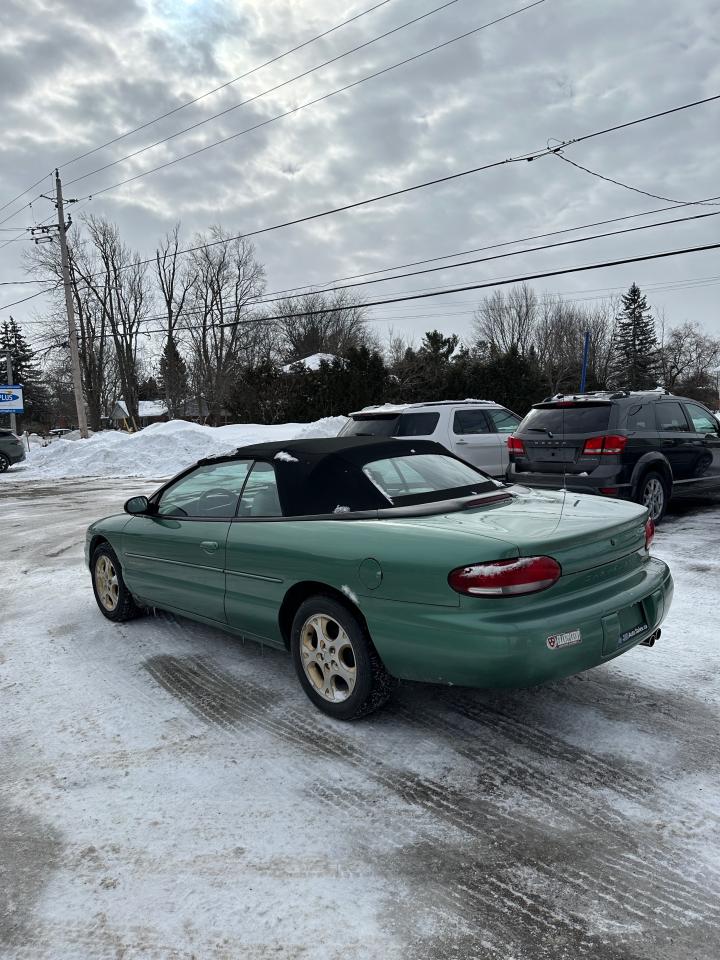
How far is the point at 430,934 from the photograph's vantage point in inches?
81.4

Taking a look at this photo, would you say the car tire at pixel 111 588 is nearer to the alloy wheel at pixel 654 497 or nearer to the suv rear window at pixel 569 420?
the suv rear window at pixel 569 420

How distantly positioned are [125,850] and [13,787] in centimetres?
80

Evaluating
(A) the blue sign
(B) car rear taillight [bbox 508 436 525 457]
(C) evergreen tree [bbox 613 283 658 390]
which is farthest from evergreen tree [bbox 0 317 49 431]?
(B) car rear taillight [bbox 508 436 525 457]

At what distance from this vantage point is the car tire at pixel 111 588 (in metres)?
5.27

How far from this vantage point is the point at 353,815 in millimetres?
2707

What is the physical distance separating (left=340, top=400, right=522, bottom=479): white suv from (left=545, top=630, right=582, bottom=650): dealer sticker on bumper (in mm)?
7618

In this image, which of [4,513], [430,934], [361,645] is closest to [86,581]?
[361,645]

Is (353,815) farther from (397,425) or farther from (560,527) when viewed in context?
(397,425)

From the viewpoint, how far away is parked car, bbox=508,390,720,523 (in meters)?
8.05

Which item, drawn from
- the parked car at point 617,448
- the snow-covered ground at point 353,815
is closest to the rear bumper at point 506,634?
the snow-covered ground at point 353,815

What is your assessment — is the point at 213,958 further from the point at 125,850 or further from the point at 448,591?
the point at 448,591

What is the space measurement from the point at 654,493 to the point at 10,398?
29247 mm

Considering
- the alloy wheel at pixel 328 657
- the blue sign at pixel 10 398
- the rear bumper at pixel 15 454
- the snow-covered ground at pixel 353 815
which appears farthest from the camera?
the blue sign at pixel 10 398

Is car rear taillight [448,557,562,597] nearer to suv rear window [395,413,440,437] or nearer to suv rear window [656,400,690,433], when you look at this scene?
suv rear window [656,400,690,433]
